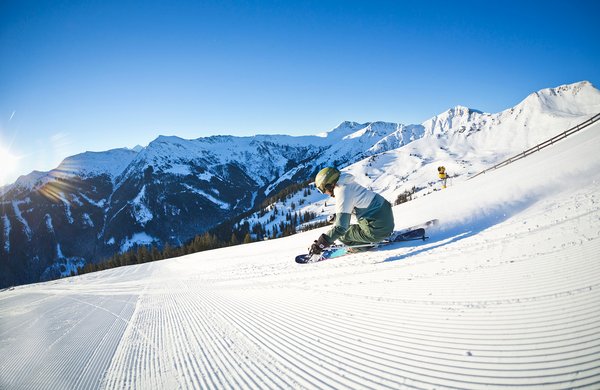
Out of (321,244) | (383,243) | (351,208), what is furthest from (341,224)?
(383,243)

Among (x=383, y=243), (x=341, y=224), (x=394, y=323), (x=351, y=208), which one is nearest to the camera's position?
(x=394, y=323)

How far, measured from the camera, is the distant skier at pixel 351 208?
6.64 metres

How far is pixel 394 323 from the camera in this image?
3412mm

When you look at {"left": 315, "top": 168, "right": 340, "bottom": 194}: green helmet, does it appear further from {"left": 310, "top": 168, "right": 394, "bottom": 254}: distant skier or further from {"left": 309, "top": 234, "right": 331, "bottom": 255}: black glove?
{"left": 309, "top": 234, "right": 331, "bottom": 255}: black glove

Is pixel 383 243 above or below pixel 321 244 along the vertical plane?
below

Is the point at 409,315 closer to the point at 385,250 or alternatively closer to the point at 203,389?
the point at 203,389

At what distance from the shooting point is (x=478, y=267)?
4.51 metres

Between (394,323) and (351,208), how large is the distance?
353 cm

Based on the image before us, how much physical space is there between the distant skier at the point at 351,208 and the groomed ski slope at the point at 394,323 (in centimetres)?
73

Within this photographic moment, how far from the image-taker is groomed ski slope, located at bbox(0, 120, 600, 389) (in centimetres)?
243

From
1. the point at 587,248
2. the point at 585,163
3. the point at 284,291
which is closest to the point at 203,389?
the point at 284,291

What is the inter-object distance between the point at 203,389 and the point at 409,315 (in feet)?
8.84

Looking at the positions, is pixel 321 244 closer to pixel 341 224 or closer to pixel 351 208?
pixel 341 224

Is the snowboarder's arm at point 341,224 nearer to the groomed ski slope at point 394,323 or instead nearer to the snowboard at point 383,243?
the groomed ski slope at point 394,323
